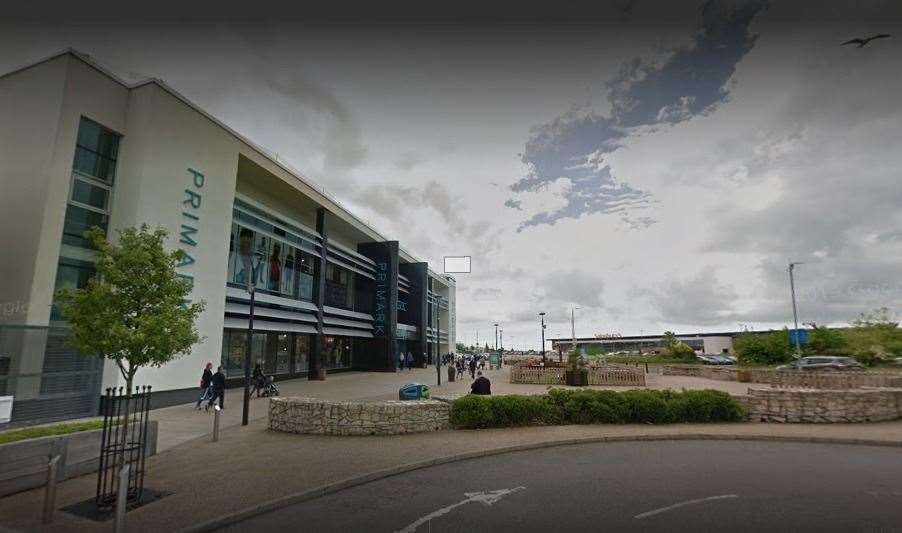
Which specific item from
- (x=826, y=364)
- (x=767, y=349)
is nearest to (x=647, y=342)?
(x=767, y=349)

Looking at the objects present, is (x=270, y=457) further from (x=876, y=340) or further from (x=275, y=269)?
(x=876, y=340)

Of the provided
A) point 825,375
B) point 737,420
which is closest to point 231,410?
point 737,420

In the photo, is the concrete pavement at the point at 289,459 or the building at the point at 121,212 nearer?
the concrete pavement at the point at 289,459

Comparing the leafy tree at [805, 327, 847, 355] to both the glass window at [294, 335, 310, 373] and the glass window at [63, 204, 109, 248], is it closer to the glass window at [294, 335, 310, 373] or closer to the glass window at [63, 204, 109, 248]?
the glass window at [294, 335, 310, 373]

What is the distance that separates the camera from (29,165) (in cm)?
1510

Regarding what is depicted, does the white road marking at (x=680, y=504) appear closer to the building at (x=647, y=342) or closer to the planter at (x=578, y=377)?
the planter at (x=578, y=377)

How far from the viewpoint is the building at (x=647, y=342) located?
104000 mm

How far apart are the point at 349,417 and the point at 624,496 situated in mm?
7269

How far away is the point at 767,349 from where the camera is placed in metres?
38.8

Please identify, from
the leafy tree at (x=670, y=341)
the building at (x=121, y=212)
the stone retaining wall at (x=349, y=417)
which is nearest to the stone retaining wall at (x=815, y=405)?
the stone retaining wall at (x=349, y=417)

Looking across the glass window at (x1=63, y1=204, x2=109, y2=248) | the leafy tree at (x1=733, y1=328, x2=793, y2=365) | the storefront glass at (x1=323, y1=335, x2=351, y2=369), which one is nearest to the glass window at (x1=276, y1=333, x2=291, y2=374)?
the storefront glass at (x1=323, y1=335, x2=351, y2=369)

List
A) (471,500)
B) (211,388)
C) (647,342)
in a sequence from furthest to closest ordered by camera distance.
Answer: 1. (647,342)
2. (211,388)
3. (471,500)

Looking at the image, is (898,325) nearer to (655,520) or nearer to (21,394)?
(655,520)

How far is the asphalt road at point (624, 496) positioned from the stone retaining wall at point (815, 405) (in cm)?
379
